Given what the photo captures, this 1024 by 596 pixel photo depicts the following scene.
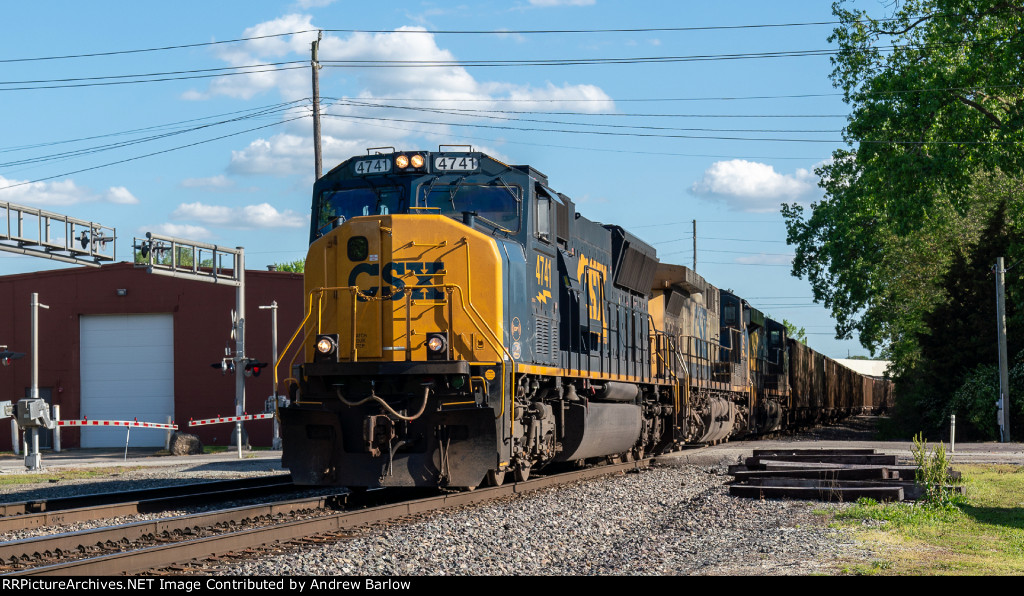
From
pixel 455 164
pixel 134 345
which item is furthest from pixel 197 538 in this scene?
pixel 134 345

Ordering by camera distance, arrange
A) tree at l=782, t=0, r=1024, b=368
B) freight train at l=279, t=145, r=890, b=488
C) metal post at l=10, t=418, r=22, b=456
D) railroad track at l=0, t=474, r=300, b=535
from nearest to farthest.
→ railroad track at l=0, t=474, r=300, b=535, freight train at l=279, t=145, r=890, b=488, tree at l=782, t=0, r=1024, b=368, metal post at l=10, t=418, r=22, b=456

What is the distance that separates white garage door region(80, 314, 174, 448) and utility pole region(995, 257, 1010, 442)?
2598 centimetres

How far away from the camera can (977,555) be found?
7898 mm

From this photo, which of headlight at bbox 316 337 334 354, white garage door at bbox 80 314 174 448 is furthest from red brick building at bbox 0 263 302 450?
headlight at bbox 316 337 334 354

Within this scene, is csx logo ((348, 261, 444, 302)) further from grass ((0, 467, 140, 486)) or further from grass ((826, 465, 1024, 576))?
grass ((0, 467, 140, 486))

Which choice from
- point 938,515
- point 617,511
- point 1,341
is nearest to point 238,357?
point 1,341

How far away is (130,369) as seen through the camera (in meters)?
35.3

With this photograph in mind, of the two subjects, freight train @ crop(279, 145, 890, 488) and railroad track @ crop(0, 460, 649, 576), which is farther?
freight train @ crop(279, 145, 890, 488)

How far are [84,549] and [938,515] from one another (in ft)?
26.4

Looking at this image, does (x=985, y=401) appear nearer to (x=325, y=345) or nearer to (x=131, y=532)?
(x=325, y=345)

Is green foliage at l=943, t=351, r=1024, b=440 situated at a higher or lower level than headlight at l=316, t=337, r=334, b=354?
lower

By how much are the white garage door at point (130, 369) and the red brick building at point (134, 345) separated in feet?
0.11

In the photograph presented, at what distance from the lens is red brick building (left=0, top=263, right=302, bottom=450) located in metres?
34.3

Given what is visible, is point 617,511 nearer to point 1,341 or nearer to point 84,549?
point 84,549
